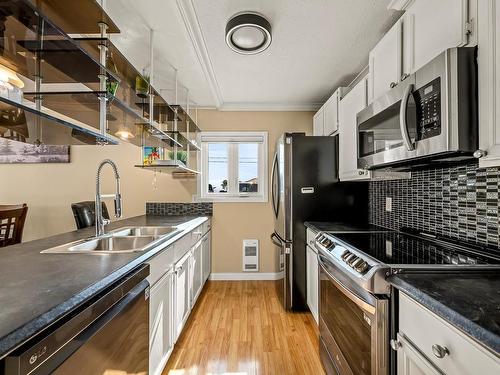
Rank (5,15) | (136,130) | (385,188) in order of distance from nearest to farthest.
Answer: (5,15)
(136,130)
(385,188)

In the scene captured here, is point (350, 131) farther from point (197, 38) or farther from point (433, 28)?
point (197, 38)

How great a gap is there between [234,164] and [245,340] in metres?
2.25

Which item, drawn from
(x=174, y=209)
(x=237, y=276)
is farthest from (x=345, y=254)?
(x=174, y=209)

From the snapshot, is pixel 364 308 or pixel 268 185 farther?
pixel 268 185

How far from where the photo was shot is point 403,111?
1.23 metres

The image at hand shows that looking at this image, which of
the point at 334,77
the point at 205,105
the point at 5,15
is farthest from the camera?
the point at 205,105

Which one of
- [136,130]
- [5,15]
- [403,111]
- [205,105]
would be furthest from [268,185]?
[5,15]

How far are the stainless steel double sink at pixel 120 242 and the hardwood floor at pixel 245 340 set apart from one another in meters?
0.89

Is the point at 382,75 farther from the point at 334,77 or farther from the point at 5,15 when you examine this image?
the point at 5,15

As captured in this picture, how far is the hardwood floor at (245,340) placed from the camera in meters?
1.92

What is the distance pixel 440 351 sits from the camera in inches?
30.9

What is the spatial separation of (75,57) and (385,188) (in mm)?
2361

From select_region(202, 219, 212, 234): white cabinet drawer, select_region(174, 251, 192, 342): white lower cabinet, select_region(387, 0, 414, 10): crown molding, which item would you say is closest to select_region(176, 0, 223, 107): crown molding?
select_region(387, 0, 414, 10): crown molding

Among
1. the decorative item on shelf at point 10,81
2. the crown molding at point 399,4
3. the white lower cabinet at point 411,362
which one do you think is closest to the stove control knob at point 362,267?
the white lower cabinet at point 411,362
